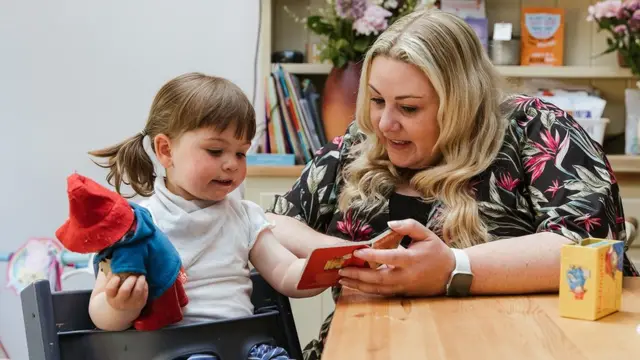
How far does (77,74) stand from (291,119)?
940 mm

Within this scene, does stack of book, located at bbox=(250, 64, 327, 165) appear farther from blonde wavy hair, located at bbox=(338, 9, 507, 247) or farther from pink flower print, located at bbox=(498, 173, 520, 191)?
pink flower print, located at bbox=(498, 173, 520, 191)

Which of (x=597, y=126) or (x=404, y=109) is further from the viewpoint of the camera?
(x=597, y=126)

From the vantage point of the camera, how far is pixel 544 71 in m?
A: 3.10

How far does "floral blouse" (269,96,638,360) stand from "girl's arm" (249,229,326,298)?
223mm

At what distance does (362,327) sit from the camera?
121cm

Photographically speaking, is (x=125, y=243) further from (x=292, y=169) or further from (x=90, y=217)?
(x=292, y=169)

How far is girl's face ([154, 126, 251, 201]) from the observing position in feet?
4.85

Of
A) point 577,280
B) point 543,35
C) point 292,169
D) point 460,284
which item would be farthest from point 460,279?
point 543,35

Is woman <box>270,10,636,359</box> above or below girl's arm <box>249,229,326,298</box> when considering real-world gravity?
above

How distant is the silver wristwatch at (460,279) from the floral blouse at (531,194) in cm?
23

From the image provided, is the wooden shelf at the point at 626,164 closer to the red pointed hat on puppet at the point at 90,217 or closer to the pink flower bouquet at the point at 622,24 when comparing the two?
the pink flower bouquet at the point at 622,24

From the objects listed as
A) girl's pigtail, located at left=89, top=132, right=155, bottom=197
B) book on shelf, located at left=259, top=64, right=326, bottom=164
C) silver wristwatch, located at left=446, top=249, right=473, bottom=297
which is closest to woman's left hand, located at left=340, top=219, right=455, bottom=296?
silver wristwatch, located at left=446, top=249, right=473, bottom=297

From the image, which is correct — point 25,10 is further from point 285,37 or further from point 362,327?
point 362,327

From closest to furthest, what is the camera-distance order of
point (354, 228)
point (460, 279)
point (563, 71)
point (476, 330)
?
point (476, 330) → point (460, 279) → point (354, 228) → point (563, 71)
